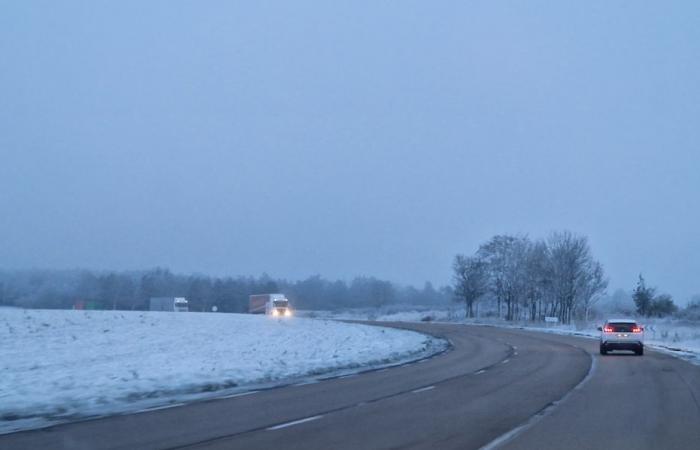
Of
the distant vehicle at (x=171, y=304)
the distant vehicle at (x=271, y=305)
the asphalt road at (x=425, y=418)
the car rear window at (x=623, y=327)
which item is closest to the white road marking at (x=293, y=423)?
the asphalt road at (x=425, y=418)

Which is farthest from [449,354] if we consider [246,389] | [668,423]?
[668,423]

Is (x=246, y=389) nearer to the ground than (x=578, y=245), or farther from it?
nearer to the ground

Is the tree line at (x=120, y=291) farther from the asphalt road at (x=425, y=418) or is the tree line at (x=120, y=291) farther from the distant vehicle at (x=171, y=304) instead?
the asphalt road at (x=425, y=418)

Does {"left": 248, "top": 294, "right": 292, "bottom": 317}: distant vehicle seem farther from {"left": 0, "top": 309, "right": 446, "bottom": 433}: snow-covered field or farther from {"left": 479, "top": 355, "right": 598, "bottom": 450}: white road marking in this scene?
{"left": 479, "top": 355, "right": 598, "bottom": 450}: white road marking

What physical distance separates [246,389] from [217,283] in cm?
14770

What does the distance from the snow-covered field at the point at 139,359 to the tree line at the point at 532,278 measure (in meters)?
50.6

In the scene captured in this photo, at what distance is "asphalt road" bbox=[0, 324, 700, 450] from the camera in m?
12.9

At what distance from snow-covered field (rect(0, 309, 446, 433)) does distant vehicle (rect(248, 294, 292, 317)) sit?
3735 cm

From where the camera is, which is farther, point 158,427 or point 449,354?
point 449,354

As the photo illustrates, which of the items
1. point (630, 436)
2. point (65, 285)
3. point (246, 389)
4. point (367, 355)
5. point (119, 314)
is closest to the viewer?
point (630, 436)

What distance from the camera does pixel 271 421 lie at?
1518cm

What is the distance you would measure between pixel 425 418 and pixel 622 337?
25809mm

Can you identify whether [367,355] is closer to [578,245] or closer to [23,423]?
[23,423]

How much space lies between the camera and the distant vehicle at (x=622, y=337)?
129 ft
